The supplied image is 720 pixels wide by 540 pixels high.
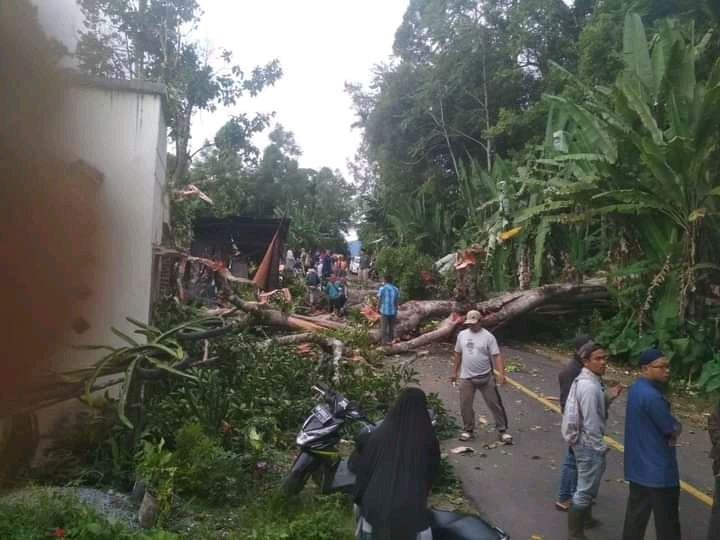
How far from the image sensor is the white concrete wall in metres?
6.52

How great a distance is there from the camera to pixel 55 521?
13.3 ft

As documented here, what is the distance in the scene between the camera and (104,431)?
18.6 ft

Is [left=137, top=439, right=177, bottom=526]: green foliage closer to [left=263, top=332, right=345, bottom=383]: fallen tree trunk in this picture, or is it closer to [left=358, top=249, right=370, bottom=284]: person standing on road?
[left=263, top=332, right=345, bottom=383]: fallen tree trunk

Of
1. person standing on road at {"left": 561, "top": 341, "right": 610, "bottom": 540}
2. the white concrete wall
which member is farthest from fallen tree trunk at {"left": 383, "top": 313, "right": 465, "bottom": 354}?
person standing on road at {"left": 561, "top": 341, "right": 610, "bottom": 540}

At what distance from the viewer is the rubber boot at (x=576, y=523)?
434 cm

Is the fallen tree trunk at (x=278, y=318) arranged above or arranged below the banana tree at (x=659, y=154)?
below

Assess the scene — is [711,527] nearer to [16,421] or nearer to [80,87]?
[16,421]

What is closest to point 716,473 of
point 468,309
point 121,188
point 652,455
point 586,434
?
point 652,455

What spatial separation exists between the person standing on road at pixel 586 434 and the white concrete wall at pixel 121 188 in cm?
436

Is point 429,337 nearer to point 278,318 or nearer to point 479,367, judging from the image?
point 278,318

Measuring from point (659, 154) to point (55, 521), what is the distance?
775cm

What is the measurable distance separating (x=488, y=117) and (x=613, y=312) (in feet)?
37.7

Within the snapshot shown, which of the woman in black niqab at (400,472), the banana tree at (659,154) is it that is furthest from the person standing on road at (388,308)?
the woman in black niqab at (400,472)

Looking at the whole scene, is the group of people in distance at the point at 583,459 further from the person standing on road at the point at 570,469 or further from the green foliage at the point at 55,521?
the green foliage at the point at 55,521
